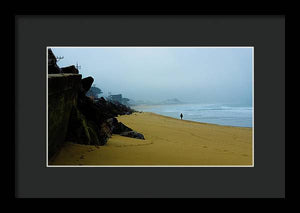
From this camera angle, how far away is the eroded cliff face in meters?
3.24

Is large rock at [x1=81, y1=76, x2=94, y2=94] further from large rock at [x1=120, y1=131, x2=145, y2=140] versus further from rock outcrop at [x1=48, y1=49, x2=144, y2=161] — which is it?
large rock at [x1=120, y1=131, x2=145, y2=140]

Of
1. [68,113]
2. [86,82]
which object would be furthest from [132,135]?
[68,113]

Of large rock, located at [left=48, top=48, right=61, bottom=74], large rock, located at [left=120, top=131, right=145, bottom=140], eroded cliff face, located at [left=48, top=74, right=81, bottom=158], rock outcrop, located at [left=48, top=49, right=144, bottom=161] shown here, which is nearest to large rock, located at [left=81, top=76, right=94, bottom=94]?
rock outcrop, located at [left=48, top=49, right=144, bottom=161]

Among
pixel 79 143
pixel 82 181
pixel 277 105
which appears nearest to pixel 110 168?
pixel 82 181

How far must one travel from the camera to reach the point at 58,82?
3354mm

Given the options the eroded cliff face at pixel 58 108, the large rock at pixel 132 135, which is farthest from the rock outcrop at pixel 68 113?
the large rock at pixel 132 135

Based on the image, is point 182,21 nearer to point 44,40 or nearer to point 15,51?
point 44,40

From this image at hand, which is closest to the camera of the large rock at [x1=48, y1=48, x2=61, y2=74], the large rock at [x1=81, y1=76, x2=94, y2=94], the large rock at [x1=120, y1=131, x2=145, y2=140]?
the large rock at [x1=48, y1=48, x2=61, y2=74]

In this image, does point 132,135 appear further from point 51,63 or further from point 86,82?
point 51,63

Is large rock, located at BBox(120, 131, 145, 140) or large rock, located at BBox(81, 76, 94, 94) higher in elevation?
large rock, located at BBox(81, 76, 94, 94)

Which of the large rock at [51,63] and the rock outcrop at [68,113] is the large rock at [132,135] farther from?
the large rock at [51,63]

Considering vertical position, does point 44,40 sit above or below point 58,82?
above

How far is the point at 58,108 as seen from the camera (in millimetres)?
3420

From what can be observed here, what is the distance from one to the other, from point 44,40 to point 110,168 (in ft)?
8.51
